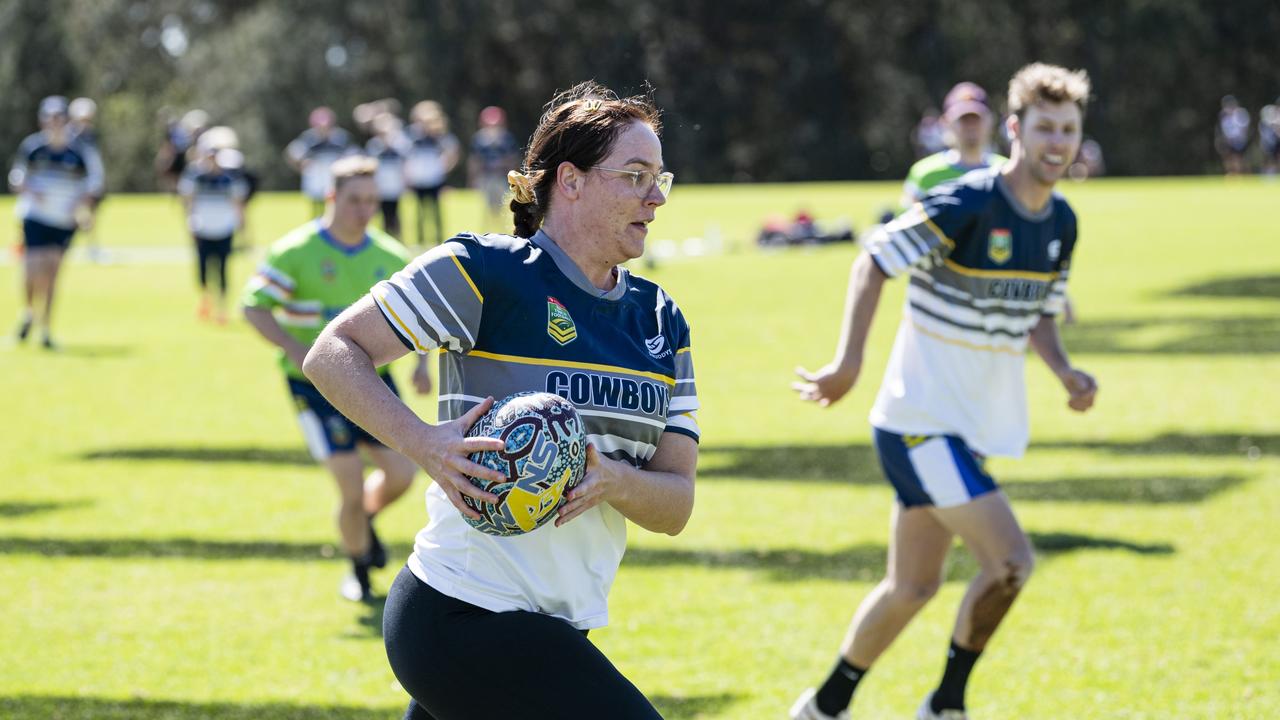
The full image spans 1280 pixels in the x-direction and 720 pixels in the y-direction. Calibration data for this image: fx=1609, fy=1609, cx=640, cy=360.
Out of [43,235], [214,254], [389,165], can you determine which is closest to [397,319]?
[43,235]

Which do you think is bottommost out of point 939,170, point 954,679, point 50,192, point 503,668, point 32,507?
point 32,507

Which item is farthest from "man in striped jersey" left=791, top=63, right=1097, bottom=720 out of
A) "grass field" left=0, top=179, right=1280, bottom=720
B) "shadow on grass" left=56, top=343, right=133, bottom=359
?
"shadow on grass" left=56, top=343, right=133, bottom=359

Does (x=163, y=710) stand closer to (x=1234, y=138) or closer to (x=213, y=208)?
(x=213, y=208)

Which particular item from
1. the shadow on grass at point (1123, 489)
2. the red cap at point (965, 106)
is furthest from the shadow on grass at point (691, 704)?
the red cap at point (965, 106)

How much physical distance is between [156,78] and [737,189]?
114 feet

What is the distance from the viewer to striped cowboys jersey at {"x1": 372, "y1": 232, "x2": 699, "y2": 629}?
3.56 m

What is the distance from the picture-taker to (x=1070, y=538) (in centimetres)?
930

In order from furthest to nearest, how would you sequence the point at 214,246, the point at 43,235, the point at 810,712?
1. the point at 214,246
2. the point at 43,235
3. the point at 810,712

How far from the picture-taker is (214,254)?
2056cm

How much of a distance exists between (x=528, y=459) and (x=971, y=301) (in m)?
2.90

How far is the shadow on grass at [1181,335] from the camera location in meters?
17.0

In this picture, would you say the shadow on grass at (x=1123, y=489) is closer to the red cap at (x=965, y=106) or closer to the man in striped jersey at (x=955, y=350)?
the red cap at (x=965, y=106)

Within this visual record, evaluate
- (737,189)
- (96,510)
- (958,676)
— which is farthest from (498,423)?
(737,189)

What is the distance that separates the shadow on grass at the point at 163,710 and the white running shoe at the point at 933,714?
2042mm
